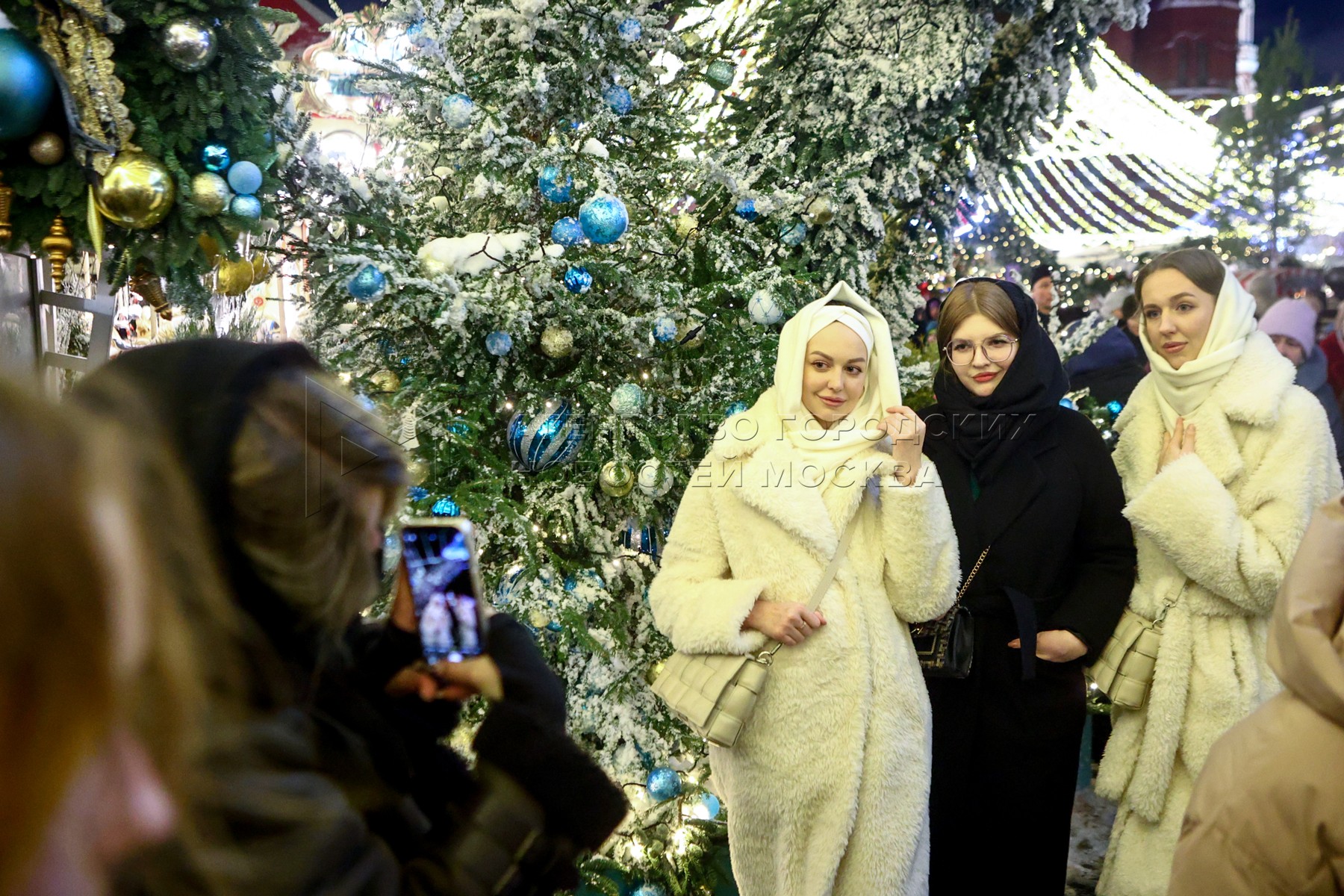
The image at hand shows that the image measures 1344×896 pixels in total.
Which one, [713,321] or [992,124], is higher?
[992,124]

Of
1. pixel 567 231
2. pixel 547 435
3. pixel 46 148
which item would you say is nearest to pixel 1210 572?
pixel 547 435

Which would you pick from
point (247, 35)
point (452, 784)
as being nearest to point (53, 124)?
point (247, 35)

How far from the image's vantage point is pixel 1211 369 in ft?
8.81

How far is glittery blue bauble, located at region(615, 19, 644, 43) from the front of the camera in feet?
9.00

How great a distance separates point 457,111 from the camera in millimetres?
2582

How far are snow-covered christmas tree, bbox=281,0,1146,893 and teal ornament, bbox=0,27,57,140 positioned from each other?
79 cm

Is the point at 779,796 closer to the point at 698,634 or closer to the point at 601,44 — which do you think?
the point at 698,634

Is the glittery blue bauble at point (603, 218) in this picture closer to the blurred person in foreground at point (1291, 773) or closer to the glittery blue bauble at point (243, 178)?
the glittery blue bauble at point (243, 178)

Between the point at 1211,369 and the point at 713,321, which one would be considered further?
the point at 713,321

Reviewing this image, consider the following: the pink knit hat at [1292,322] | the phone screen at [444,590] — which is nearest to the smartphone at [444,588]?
the phone screen at [444,590]

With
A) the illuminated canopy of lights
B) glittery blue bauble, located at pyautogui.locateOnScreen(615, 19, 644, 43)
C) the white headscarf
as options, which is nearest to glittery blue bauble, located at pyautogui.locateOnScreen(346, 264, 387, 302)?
glittery blue bauble, located at pyautogui.locateOnScreen(615, 19, 644, 43)

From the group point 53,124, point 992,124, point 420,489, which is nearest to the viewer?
point 53,124

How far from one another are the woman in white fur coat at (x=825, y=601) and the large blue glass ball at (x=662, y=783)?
49cm

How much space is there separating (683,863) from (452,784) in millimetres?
2217
